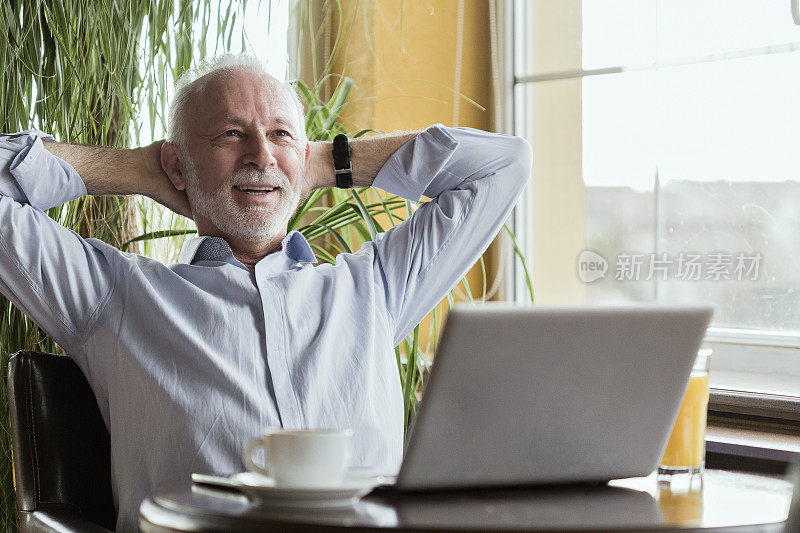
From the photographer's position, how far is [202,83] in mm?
1880

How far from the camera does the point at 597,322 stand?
931mm

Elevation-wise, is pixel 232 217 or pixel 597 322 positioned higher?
pixel 232 217

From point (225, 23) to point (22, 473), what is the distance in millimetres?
1068

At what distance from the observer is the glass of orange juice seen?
3.82 feet

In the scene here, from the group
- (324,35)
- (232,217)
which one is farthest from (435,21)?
(232,217)

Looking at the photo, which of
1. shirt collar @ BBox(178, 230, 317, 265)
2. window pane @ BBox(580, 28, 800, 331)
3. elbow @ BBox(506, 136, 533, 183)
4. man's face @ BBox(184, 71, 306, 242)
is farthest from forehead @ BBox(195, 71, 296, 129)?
window pane @ BBox(580, 28, 800, 331)

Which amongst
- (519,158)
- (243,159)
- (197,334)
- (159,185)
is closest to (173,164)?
(159,185)

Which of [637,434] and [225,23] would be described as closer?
[637,434]

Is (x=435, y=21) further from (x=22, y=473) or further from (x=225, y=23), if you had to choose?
(x=22, y=473)

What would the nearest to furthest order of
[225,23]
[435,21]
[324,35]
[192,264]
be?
[192,264] → [225,23] → [324,35] → [435,21]

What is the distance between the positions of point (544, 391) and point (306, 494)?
26 cm

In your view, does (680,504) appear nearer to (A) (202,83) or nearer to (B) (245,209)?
(B) (245,209)

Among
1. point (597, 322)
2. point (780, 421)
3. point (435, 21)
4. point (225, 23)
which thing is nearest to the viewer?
point (597, 322)

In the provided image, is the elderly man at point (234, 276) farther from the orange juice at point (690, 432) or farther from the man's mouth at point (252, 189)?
the orange juice at point (690, 432)
